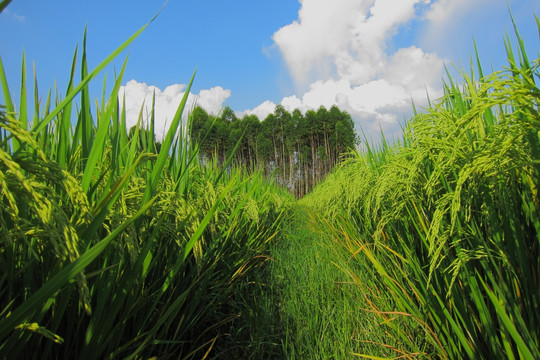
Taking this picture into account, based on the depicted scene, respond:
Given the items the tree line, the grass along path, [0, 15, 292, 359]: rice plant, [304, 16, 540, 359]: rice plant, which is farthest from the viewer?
the tree line

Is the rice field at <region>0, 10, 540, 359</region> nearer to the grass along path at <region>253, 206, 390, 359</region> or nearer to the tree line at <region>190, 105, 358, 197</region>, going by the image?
the grass along path at <region>253, 206, 390, 359</region>

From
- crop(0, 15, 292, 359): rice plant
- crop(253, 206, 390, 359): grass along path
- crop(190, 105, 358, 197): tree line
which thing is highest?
crop(190, 105, 358, 197): tree line

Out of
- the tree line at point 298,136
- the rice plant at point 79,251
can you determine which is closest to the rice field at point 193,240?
the rice plant at point 79,251

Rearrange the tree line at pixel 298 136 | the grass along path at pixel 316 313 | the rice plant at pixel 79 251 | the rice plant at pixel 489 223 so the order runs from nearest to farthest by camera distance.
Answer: the rice plant at pixel 79 251 < the rice plant at pixel 489 223 < the grass along path at pixel 316 313 < the tree line at pixel 298 136

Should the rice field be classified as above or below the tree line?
below

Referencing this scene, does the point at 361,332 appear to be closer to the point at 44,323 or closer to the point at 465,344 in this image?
the point at 465,344

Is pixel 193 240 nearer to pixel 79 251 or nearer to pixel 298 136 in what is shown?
pixel 79 251

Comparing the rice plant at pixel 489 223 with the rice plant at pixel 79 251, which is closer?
the rice plant at pixel 79 251

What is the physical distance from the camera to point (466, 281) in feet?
3.46

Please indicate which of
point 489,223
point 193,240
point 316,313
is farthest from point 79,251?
point 316,313

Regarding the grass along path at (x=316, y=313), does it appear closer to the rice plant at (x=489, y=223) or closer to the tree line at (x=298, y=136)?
the rice plant at (x=489, y=223)

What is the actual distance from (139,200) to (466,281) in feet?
3.98

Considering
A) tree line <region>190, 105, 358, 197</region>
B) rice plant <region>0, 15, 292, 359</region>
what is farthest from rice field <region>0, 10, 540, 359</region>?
tree line <region>190, 105, 358, 197</region>

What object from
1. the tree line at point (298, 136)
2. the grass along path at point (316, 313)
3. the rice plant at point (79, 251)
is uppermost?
the tree line at point (298, 136)
